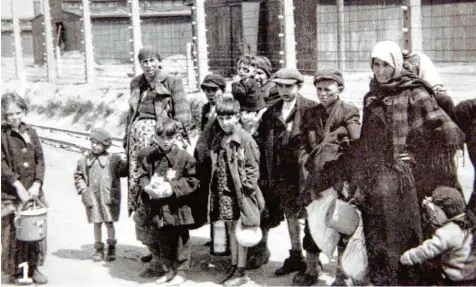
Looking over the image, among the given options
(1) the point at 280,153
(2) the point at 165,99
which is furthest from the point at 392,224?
(2) the point at 165,99

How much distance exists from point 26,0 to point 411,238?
27425mm

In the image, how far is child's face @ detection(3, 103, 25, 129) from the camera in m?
5.42

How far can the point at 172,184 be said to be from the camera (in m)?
5.28

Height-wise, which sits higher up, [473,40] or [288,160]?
[473,40]

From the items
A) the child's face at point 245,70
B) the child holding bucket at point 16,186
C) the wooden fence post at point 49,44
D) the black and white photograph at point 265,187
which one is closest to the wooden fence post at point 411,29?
the black and white photograph at point 265,187

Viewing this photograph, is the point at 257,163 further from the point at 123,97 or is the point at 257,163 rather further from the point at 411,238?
the point at 123,97

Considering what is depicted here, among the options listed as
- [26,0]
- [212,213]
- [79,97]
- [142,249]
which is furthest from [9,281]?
[26,0]

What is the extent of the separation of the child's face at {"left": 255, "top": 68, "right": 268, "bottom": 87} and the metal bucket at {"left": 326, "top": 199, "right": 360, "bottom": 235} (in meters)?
1.60

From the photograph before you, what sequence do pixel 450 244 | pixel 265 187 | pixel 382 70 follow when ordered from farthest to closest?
1. pixel 265 187
2. pixel 382 70
3. pixel 450 244

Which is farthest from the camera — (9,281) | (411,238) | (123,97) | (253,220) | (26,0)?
(26,0)

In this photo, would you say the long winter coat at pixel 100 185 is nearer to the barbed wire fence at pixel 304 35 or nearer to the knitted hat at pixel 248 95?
the knitted hat at pixel 248 95

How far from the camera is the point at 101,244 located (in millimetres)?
6293

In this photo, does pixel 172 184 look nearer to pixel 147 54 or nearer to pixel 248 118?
pixel 248 118

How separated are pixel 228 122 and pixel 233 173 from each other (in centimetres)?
40
